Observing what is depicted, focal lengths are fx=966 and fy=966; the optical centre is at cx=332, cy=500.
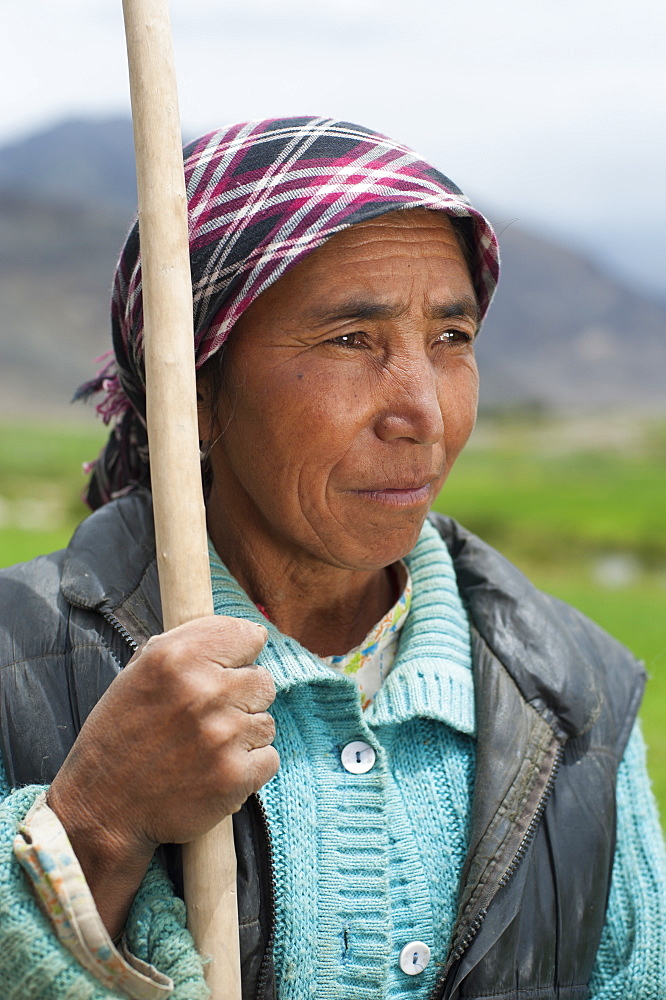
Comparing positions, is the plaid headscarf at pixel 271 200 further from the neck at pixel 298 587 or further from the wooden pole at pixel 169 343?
the neck at pixel 298 587

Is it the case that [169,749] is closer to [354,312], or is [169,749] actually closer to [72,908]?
[72,908]

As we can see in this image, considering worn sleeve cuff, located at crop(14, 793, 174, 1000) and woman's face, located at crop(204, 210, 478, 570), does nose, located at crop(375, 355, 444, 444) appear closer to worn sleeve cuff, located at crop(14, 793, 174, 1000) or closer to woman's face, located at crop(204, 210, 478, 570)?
woman's face, located at crop(204, 210, 478, 570)

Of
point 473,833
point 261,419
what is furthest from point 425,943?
point 261,419

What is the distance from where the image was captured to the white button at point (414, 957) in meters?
1.80

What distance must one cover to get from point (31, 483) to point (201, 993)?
18799 mm

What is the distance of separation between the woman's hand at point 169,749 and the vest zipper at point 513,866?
0.59m

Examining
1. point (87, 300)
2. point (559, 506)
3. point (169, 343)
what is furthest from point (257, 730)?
point (87, 300)

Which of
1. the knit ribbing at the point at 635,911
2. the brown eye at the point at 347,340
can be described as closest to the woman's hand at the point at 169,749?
the brown eye at the point at 347,340

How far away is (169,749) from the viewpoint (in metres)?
1.43

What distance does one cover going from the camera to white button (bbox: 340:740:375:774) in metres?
1.84

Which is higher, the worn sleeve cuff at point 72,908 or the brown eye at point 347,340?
the brown eye at point 347,340

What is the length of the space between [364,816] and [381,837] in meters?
0.05

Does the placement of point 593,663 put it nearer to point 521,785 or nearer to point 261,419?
point 521,785

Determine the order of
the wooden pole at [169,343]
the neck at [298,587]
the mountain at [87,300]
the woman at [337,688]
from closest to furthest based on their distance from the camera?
the wooden pole at [169,343], the woman at [337,688], the neck at [298,587], the mountain at [87,300]
